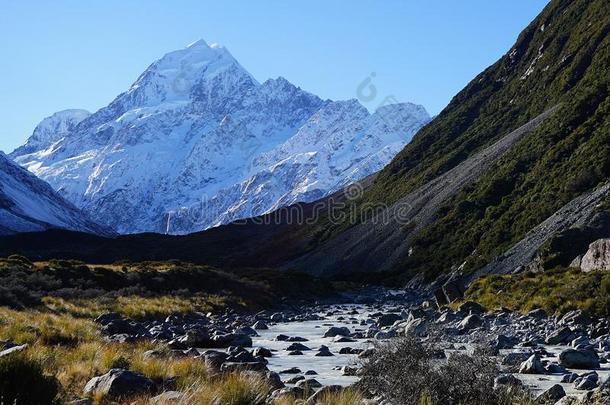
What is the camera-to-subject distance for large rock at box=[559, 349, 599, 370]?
1170cm

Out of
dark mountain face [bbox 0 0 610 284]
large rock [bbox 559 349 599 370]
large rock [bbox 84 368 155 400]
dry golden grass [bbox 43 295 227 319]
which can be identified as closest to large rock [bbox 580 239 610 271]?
dark mountain face [bbox 0 0 610 284]

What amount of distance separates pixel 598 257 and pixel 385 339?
14.3m

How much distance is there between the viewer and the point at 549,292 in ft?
79.2

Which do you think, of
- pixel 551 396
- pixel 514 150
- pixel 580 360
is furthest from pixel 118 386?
pixel 514 150

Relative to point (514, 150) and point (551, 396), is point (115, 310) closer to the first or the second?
point (551, 396)

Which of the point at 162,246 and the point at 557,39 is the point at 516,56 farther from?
the point at 162,246

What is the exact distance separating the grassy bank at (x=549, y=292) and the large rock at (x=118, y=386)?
1636 centimetres

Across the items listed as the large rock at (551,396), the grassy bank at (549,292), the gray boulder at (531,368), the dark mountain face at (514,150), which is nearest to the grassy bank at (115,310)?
the large rock at (551,396)

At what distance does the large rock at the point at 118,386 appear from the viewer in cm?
689

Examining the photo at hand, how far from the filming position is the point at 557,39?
3669 inches

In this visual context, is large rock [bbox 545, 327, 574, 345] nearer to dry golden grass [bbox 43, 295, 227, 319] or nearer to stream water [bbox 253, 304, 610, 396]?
stream water [bbox 253, 304, 610, 396]

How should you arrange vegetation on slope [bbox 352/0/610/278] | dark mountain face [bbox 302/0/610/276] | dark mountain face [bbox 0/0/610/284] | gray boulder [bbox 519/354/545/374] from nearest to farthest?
1. gray boulder [bbox 519/354/545/374]
2. dark mountain face [bbox 0/0/610/284]
3. vegetation on slope [bbox 352/0/610/278]
4. dark mountain face [bbox 302/0/610/276]

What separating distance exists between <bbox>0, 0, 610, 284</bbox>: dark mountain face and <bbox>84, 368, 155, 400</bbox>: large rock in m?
35.1

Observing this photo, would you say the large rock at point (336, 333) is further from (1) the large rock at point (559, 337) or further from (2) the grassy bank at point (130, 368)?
(2) the grassy bank at point (130, 368)
